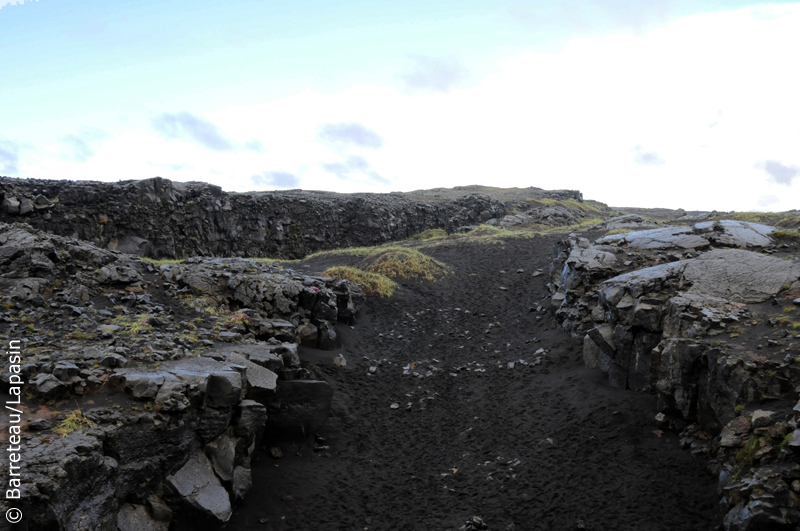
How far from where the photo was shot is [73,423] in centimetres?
571

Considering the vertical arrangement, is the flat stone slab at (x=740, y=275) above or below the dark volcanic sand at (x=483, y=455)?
above

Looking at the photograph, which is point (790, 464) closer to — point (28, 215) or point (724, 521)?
point (724, 521)

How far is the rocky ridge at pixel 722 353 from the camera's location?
18.3 feet

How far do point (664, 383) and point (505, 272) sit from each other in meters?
12.5

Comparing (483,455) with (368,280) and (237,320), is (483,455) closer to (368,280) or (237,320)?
(237,320)

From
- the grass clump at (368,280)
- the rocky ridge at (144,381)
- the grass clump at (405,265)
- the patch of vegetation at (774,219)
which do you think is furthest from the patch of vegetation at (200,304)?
the patch of vegetation at (774,219)

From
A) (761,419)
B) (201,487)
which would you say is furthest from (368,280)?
(761,419)

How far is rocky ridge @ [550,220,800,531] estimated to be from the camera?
5.58 m

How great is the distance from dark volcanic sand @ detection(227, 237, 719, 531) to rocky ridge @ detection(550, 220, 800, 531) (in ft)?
1.59

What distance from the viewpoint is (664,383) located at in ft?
26.0

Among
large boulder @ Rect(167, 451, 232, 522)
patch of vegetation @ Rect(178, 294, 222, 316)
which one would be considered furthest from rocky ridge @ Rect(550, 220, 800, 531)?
patch of vegetation @ Rect(178, 294, 222, 316)

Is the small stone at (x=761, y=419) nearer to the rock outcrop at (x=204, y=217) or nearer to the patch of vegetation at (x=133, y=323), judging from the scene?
the patch of vegetation at (x=133, y=323)

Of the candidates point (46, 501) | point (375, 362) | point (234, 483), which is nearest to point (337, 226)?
point (375, 362)

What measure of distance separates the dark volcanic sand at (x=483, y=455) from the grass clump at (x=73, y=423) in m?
2.55
